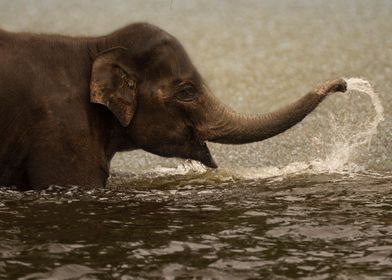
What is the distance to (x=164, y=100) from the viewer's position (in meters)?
7.50

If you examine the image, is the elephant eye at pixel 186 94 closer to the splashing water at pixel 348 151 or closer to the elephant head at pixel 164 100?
the elephant head at pixel 164 100

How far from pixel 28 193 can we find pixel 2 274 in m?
2.47

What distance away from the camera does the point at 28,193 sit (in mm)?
6750

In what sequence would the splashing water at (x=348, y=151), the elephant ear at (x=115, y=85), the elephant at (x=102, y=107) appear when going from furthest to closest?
the splashing water at (x=348, y=151) → the elephant ear at (x=115, y=85) → the elephant at (x=102, y=107)

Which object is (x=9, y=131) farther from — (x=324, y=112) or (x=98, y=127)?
(x=324, y=112)

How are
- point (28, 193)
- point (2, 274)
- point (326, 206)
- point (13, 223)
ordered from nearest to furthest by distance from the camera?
point (2, 274)
point (13, 223)
point (326, 206)
point (28, 193)

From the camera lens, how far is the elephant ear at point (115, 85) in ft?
24.0

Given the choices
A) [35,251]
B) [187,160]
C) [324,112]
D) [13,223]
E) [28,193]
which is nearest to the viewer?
[35,251]

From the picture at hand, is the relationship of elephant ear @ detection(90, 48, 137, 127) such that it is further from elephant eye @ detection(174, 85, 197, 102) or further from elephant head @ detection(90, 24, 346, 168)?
elephant eye @ detection(174, 85, 197, 102)

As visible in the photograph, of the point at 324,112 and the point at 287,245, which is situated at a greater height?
the point at 324,112

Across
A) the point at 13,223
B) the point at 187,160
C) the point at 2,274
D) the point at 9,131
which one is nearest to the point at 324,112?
the point at 187,160

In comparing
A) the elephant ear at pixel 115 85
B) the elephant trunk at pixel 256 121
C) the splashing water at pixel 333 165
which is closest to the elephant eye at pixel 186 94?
the elephant trunk at pixel 256 121

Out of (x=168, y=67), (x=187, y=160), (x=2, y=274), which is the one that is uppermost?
(x=168, y=67)

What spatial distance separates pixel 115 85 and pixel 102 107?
213 millimetres
